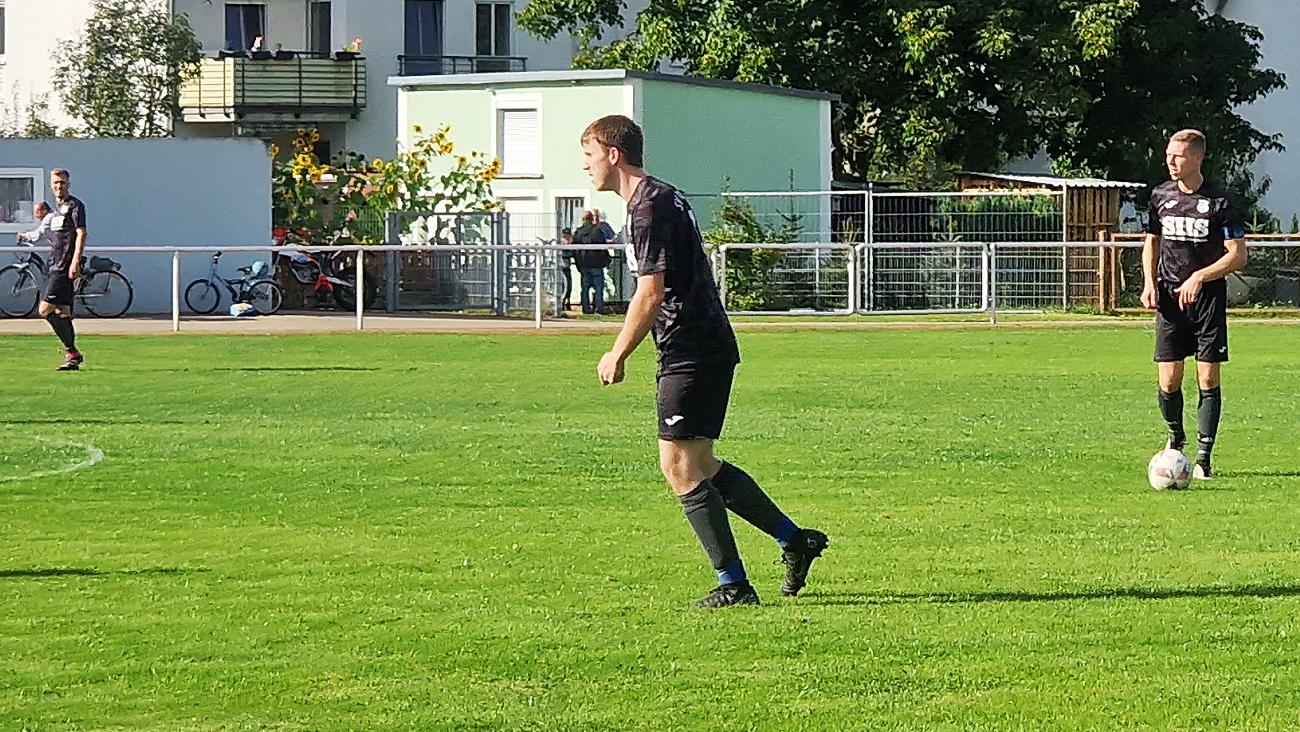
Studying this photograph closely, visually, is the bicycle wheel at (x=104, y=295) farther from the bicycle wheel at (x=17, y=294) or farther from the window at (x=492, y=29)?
the window at (x=492, y=29)

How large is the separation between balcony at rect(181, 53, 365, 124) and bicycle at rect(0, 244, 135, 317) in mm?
20121

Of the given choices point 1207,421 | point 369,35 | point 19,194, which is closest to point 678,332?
point 1207,421

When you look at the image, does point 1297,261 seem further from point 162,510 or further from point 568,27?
point 162,510

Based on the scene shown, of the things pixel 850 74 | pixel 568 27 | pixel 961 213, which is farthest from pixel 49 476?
pixel 568 27

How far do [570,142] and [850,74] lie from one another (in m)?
7.53

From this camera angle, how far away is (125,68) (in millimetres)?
50281

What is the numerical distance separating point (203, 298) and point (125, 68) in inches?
701

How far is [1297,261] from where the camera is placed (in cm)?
3625

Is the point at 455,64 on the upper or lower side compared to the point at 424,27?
lower

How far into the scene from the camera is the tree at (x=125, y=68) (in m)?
49.5

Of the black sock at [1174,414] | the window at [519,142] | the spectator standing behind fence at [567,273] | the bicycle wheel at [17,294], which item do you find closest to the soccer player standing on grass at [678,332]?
the black sock at [1174,414]

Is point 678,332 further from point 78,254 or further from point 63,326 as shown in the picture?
point 63,326

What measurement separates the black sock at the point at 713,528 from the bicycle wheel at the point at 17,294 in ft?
89.2

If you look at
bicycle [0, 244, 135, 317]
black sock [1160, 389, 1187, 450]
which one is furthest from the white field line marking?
bicycle [0, 244, 135, 317]
